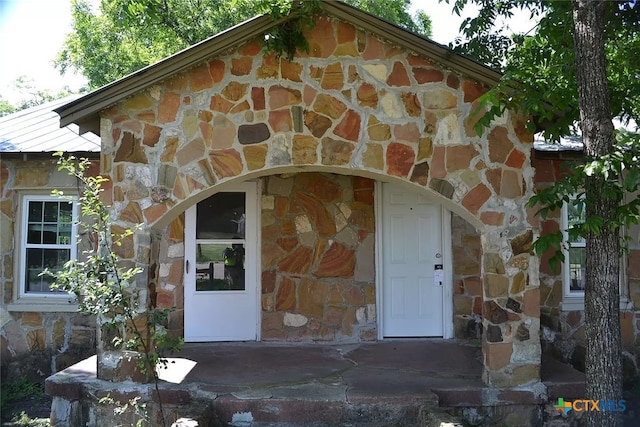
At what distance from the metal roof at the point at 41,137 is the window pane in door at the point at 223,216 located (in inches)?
66.8

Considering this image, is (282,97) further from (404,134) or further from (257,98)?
(404,134)

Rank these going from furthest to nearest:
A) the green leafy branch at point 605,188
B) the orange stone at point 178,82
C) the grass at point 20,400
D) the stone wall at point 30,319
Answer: the stone wall at point 30,319
the grass at point 20,400
the orange stone at point 178,82
the green leafy branch at point 605,188

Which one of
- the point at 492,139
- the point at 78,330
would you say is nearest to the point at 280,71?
the point at 492,139

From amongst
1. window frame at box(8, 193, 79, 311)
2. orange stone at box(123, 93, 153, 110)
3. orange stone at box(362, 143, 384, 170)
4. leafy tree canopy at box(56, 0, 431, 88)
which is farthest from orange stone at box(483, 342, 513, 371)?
leafy tree canopy at box(56, 0, 431, 88)

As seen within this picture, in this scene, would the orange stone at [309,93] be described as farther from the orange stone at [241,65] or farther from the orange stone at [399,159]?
the orange stone at [399,159]

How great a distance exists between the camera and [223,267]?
830cm

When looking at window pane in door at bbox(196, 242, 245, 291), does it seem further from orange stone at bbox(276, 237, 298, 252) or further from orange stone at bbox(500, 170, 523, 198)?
orange stone at bbox(500, 170, 523, 198)

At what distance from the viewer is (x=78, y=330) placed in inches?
316

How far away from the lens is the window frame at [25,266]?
8.01 meters

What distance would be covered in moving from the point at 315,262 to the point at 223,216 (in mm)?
1490

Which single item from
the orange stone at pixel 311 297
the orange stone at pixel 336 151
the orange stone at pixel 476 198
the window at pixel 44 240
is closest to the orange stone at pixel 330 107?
the orange stone at pixel 336 151

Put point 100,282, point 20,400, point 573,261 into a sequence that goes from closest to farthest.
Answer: point 100,282
point 20,400
point 573,261

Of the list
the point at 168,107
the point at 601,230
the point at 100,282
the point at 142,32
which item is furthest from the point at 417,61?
the point at 142,32

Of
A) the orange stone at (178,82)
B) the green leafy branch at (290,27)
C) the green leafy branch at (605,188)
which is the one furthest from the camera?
the orange stone at (178,82)
